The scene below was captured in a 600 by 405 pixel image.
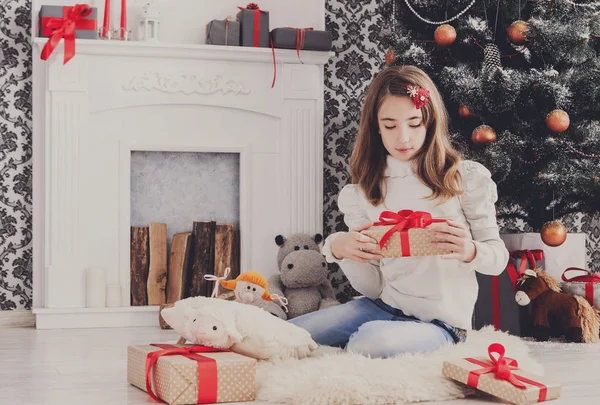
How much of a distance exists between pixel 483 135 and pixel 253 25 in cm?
138

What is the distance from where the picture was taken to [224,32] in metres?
4.18

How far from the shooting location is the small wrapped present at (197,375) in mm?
2008

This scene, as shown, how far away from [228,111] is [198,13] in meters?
0.51

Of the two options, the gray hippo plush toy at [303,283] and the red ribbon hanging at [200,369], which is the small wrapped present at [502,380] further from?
the gray hippo plush toy at [303,283]

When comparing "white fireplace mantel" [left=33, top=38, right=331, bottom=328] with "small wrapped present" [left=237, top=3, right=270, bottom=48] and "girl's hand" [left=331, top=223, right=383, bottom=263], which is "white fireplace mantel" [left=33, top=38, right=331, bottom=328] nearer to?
"small wrapped present" [left=237, top=3, right=270, bottom=48]

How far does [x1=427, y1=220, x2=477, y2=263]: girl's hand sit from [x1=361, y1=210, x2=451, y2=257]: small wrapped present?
0.01m

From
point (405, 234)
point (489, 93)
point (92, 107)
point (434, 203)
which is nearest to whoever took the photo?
point (405, 234)

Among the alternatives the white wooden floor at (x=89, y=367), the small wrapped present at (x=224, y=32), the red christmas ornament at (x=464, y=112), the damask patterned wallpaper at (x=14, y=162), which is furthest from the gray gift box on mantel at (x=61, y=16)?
the red christmas ornament at (x=464, y=112)

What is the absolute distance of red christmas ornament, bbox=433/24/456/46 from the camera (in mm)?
3557

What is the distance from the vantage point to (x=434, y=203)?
2533mm

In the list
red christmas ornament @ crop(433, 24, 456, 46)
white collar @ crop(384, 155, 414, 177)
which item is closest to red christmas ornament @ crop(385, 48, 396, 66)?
red christmas ornament @ crop(433, 24, 456, 46)

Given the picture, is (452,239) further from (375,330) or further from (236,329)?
(236,329)

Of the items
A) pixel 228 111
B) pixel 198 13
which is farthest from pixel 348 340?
pixel 198 13

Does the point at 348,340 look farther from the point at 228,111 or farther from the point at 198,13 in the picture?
the point at 198,13
